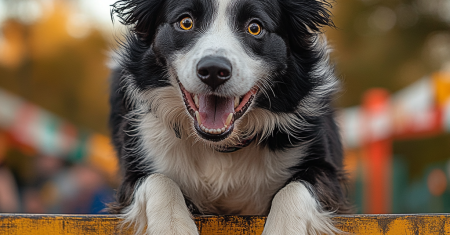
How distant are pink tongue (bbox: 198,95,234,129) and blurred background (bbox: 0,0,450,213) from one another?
16.0 feet

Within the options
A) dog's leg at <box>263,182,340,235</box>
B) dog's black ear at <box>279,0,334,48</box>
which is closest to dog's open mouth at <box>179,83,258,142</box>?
dog's leg at <box>263,182,340,235</box>

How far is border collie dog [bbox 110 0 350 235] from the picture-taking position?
8.96 ft

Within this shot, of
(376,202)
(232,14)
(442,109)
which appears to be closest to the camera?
(232,14)

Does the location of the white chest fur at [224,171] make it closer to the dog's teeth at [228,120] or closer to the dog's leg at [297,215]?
the dog's leg at [297,215]

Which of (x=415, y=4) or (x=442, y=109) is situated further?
(x=415, y=4)

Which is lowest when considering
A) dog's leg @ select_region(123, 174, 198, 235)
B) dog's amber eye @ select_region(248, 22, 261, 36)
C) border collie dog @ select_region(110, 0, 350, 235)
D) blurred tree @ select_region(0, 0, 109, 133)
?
blurred tree @ select_region(0, 0, 109, 133)

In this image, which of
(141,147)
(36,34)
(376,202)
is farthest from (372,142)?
(36,34)

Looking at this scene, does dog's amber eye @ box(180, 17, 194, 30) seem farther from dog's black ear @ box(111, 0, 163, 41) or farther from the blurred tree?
the blurred tree

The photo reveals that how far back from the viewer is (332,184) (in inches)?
122

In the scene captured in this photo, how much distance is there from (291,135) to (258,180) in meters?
0.36

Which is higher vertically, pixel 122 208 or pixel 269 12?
pixel 269 12

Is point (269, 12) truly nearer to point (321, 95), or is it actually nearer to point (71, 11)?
point (321, 95)

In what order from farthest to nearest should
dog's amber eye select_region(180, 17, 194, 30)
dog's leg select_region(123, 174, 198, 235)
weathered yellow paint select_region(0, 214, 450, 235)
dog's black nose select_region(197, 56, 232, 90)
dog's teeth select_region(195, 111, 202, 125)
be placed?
dog's amber eye select_region(180, 17, 194, 30) < dog's teeth select_region(195, 111, 202, 125) < dog's black nose select_region(197, 56, 232, 90) < dog's leg select_region(123, 174, 198, 235) < weathered yellow paint select_region(0, 214, 450, 235)

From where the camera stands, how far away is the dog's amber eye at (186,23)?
9.84 ft
